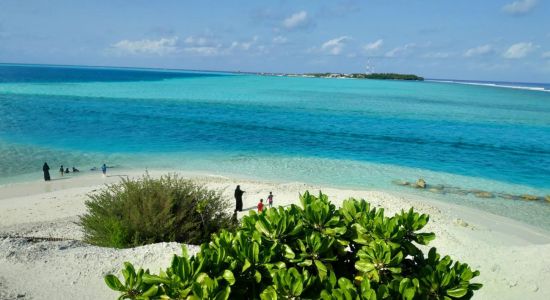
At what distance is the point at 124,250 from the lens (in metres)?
7.78

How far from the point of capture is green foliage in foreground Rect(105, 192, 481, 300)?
3318mm

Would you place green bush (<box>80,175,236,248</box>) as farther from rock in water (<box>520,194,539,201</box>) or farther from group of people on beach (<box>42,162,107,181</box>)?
rock in water (<box>520,194,539,201</box>)

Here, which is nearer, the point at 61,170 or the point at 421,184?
the point at 61,170

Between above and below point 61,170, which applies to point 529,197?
below

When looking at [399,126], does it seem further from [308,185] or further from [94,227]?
[94,227]

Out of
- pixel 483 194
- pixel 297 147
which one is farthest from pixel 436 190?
pixel 297 147

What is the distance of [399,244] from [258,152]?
1053 inches

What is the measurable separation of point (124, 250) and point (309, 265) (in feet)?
17.5

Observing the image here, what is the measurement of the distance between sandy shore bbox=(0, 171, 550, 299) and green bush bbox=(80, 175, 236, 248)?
0.68m

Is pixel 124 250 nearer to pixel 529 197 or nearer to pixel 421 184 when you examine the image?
pixel 421 184

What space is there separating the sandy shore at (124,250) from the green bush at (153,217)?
2.24ft

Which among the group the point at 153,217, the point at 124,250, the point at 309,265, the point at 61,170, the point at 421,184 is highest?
the point at 309,265

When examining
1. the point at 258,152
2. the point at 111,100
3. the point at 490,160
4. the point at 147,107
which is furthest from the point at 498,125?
the point at 111,100

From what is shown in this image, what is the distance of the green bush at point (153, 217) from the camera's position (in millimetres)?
8766
